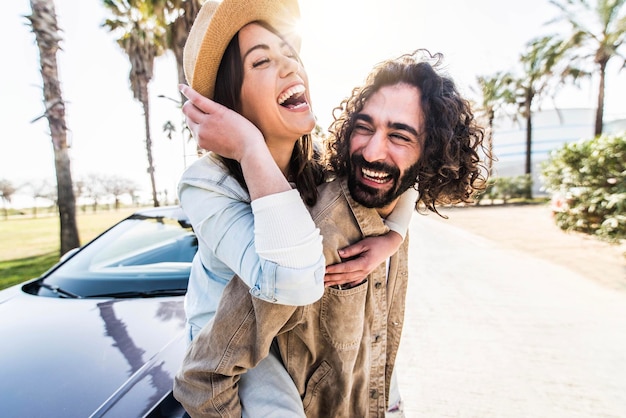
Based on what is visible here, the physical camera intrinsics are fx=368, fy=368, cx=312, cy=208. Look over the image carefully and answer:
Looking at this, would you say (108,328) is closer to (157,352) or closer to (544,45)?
(157,352)

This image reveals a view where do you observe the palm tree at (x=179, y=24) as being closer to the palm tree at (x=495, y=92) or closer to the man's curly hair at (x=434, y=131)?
the man's curly hair at (x=434, y=131)

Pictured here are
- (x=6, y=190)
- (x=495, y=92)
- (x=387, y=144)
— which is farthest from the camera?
(x=6, y=190)

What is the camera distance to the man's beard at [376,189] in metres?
1.44

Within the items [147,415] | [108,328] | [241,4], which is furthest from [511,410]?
[241,4]

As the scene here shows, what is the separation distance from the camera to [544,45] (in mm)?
16469

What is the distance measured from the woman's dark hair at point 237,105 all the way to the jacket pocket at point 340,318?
1.18ft

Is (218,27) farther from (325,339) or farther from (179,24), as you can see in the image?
(179,24)

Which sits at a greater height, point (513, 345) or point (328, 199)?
point (328, 199)

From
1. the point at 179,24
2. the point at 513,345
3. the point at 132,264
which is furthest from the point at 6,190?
the point at 513,345

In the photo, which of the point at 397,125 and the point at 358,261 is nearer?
the point at 358,261

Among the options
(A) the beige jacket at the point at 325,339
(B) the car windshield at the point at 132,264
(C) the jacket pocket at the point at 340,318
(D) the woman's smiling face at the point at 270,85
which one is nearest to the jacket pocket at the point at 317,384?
(A) the beige jacket at the point at 325,339

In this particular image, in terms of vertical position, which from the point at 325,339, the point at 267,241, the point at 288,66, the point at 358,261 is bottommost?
the point at 325,339

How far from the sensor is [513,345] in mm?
3459

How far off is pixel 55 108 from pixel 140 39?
333 inches
